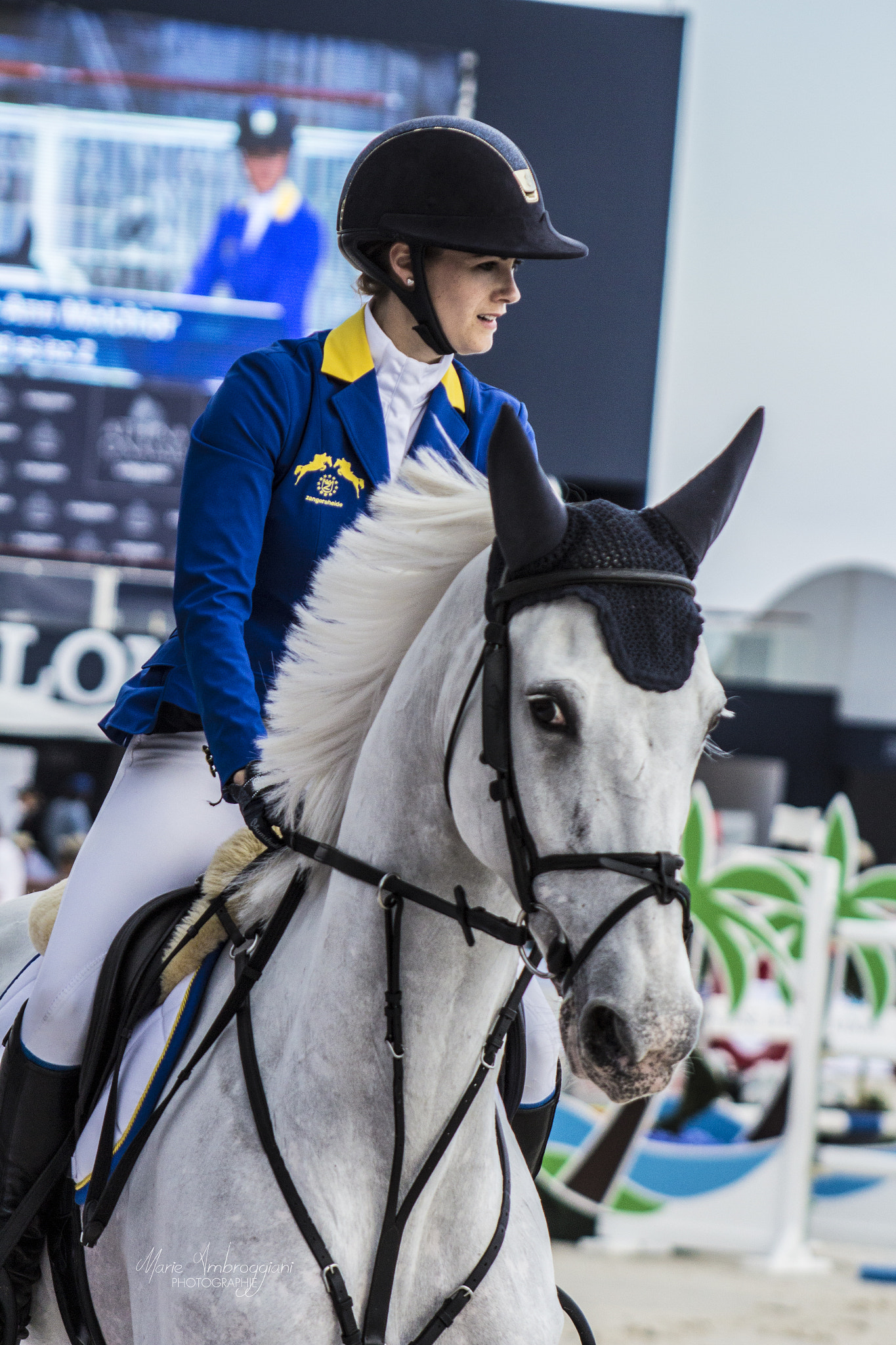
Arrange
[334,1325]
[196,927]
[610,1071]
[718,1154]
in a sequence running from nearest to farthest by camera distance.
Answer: [610,1071] < [334,1325] < [196,927] < [718,1154]

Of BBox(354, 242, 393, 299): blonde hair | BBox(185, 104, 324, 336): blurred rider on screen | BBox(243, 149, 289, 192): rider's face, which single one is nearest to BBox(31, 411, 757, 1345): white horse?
BBox(354, 242, 393, 299): blonde hair

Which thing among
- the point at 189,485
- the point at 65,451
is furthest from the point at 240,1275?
the point at 65,451

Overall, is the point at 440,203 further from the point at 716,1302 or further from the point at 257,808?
the point at 716,1302

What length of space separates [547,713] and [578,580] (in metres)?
0.13

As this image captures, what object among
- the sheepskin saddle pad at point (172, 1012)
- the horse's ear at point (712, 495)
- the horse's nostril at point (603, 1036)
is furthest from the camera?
the sheepskin saddle pad at point (172, 1012)

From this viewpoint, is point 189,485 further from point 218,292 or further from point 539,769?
point 218,292

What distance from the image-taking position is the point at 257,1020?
145 centimetres

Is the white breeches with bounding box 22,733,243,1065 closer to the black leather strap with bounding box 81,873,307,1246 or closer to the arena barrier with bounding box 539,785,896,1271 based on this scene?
the black leather strap with bounding box 81,873,307,1246

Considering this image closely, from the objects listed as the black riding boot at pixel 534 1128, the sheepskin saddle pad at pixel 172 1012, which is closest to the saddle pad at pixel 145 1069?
the sheepskin saddle pad at pixel 172 1012

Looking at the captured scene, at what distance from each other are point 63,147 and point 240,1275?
234 inches

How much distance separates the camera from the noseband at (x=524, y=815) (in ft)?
3.50

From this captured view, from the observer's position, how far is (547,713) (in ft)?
3.74

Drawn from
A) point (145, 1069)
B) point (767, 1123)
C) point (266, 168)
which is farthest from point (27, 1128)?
point (266, 168)

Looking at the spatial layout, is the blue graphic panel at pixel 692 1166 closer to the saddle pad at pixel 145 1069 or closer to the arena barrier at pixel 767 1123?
A: the arena barrier at pixel 767 1123
